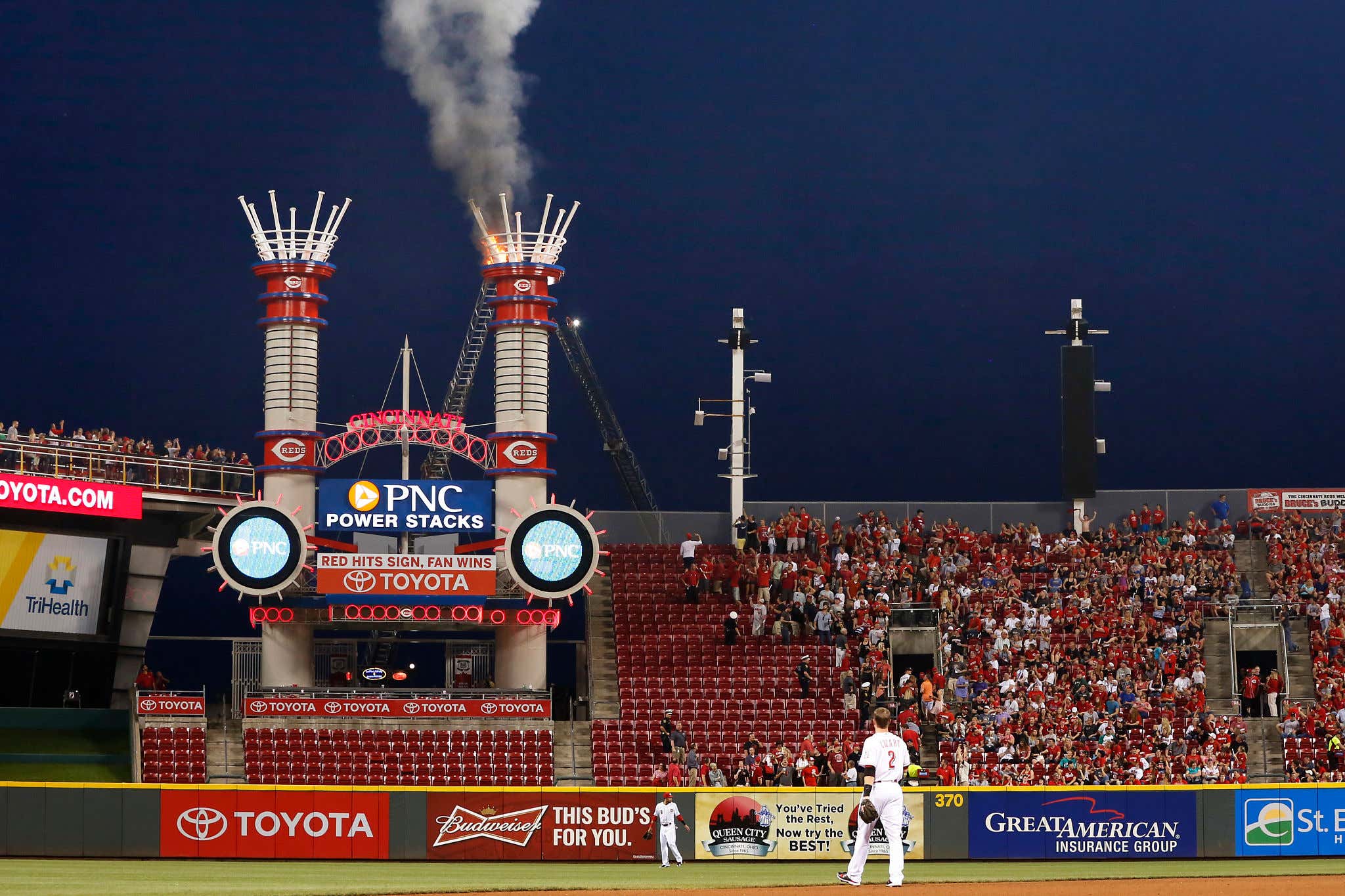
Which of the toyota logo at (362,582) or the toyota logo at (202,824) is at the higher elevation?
the toyota logo at (362,582)

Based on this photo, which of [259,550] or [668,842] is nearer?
[668,842]

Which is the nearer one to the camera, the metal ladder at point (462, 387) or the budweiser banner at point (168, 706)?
the budweiser banner at point (168, 706)

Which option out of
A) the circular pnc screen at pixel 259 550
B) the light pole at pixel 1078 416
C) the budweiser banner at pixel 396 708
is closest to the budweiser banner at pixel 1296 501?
the light pole at pixel 1078 416

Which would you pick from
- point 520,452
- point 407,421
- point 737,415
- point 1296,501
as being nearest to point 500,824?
point 520,452

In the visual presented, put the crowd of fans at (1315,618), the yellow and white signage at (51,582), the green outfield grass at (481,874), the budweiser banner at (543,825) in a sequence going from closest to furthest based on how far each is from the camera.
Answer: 1. the green outfield grass at (481,874)
2. the budweiser banner at (543,825)
3. the crowd of fans at (1315,618)
4. the yellow and white signage at (51,582)

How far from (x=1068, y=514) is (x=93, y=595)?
25980 millimetres

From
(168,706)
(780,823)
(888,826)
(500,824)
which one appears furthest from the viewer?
(168,706)

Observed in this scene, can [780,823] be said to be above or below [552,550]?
below

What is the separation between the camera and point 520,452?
133 ft

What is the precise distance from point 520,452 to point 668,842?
1308cm

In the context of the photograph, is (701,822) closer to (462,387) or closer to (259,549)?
(259,549)

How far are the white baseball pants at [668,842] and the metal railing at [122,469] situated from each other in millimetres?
16677

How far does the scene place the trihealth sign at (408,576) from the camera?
38.9 metres

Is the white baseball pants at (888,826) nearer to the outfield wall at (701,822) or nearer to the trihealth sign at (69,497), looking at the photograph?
the outfield wall at (701,822)
